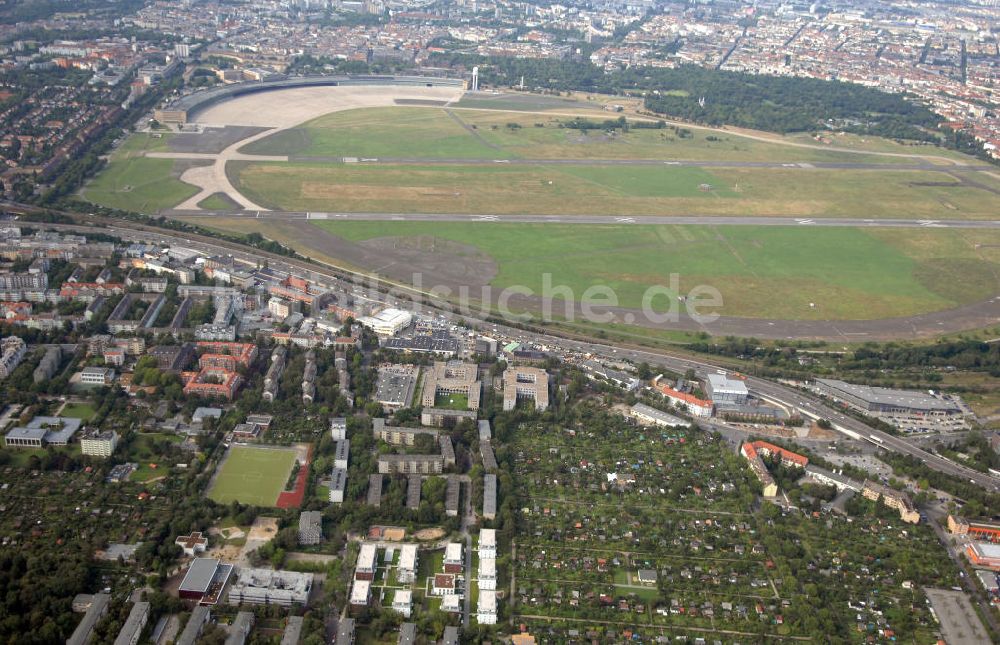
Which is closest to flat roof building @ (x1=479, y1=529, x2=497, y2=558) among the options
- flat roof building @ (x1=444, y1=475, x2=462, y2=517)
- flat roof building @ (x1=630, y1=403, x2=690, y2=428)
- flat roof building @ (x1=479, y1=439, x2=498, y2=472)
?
flat roof building @ (x1=444, y1=475, x2=462, y2=517)

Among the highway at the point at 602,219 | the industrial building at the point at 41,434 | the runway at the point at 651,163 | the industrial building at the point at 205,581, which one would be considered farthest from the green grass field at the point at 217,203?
the industrial building at the point at 205,581

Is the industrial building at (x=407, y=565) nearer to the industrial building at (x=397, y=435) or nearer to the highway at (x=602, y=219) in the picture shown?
the industrial building at (x=397, y=435)

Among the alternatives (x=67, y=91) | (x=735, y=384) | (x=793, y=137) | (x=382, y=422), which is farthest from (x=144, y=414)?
(x=793, y=137)

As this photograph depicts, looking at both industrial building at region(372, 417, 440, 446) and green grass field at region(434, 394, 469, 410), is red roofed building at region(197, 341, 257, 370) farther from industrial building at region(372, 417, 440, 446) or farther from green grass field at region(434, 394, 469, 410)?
green grass field at region(434, 394, 469, 410)

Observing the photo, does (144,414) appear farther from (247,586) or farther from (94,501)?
(247,586)

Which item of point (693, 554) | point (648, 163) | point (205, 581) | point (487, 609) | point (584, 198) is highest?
point (648, 163)

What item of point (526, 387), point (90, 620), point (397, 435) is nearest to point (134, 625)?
point (90, 620)

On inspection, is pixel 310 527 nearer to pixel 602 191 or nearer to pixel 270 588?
pixel 270 588
